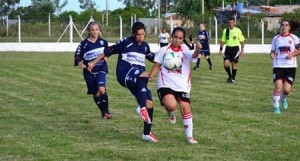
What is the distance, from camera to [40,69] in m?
26.6

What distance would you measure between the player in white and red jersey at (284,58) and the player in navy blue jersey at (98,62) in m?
3.29

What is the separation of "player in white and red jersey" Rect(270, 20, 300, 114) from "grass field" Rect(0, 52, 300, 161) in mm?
473

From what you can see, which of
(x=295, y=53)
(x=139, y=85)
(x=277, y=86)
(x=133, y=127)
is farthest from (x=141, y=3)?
(x=139, y=85)

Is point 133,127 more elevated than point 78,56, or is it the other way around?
point 78,56

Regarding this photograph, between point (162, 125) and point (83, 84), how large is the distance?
28.0ft

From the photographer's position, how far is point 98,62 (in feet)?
42.3

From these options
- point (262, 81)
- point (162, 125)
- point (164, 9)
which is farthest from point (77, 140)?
point (164, 9)

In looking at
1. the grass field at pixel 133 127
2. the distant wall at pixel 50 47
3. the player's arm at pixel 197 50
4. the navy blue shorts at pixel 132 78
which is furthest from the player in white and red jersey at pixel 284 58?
the distant wall at pixel 50 47

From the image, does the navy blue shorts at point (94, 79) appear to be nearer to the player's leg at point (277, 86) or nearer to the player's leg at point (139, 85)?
the player's leg at point (139, 85)

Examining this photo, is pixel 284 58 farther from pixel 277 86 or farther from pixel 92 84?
pixel 92 84

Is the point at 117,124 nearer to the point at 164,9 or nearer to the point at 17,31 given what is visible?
the point at 17,31

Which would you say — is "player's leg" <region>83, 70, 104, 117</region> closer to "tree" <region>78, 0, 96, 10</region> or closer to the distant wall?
the distant wall

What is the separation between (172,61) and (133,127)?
2.06 m

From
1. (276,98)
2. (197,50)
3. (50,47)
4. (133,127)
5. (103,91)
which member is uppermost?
(197,50)
